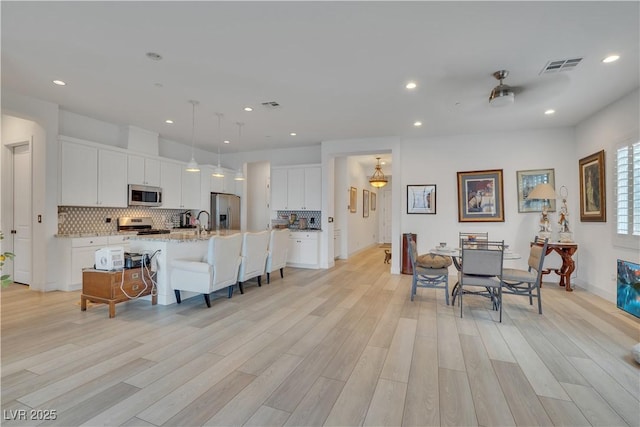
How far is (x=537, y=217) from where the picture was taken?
5.37 metres

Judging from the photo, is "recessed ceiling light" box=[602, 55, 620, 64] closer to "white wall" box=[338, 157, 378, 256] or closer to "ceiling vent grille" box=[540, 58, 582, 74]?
"ceiling vent grille" box=[540, 58, 582, 74]

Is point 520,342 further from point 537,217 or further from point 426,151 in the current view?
point 426,151

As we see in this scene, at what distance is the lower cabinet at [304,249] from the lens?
254 inches

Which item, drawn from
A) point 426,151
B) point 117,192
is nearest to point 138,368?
point 117,192

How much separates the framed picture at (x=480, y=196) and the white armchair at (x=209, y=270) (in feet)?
14.3

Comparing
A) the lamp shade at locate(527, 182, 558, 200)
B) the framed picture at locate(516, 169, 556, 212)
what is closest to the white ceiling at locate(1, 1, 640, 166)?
the framed picture at locate(516, 169, 556, 212)

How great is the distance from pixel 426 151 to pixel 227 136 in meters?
4.11

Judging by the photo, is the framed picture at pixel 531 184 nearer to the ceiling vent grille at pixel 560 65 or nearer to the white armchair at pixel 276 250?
the ceiling vent grille at pixel 560 65

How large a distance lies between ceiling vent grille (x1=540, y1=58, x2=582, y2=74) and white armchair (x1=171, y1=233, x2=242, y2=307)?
13.4 ft

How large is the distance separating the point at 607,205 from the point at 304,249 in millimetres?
5108

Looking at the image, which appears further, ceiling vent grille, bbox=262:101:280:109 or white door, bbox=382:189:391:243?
white door, bbox=382:189:391:243

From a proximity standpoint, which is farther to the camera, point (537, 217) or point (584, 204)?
point (537, 217)

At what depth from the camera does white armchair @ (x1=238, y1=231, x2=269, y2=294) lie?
432 centimetres

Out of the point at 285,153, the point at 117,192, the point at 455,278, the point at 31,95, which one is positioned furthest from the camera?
the point at 285,153
